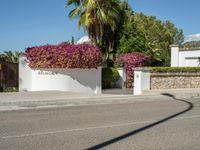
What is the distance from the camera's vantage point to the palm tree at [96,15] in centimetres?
3092

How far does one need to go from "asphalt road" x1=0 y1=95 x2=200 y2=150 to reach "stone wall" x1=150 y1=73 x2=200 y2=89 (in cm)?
822

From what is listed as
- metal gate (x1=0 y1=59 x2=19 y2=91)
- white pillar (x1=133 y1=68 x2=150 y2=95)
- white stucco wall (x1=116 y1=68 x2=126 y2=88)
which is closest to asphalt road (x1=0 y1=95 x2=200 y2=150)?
white pillar (x1=133 y1=68 x2=150 y2=95)

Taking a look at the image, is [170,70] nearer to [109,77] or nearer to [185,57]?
[109,77]

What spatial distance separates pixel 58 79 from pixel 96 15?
1001cm

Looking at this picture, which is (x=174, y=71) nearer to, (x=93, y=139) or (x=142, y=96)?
(x=142, y=96)

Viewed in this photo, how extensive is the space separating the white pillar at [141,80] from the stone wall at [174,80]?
36 cm

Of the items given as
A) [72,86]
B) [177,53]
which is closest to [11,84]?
[72,86]

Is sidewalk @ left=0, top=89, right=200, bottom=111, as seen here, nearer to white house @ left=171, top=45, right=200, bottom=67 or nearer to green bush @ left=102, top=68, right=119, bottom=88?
green bush @ left=102, top=68, right=119, bottom=88

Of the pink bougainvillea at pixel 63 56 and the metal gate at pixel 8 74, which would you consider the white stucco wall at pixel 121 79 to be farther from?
the metal gate at pixel 8 74

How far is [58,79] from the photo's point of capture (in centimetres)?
2250

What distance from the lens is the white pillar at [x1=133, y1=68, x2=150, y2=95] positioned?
22.4 metres

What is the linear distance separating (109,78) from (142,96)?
642 centimetres

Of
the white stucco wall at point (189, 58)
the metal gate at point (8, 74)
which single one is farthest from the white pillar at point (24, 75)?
the white stucco wall at point (189, 58)

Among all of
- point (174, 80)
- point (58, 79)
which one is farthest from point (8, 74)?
point (174, 80)
